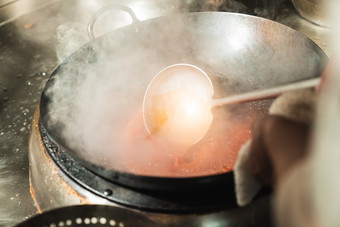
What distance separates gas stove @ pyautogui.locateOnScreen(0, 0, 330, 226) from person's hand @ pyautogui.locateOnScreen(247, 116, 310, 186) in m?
0.45

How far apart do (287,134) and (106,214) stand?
0.97m

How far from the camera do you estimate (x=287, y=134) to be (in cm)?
91

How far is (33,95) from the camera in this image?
122 inches

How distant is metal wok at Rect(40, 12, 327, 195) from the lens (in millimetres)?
2164

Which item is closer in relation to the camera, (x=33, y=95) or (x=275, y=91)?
(x=275, y=91)

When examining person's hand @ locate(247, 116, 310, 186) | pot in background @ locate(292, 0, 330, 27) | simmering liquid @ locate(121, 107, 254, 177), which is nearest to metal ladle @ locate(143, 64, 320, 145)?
simmering liquid @ locate(121, 107, 254, 177)

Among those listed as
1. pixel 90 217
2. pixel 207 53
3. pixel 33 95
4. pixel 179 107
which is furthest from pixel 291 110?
pixel 33 95

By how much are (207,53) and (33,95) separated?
1.79 meters

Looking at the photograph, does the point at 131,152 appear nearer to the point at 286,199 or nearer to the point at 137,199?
the point at 137,199

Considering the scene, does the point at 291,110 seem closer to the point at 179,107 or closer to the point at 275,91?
the point at 275,91

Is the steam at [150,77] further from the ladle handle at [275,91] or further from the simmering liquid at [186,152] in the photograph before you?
the ladle handle at [275,91]

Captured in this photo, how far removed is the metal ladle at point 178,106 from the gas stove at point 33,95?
0.71m

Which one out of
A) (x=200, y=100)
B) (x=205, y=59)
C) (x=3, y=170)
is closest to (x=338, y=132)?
(x=200, y=100)

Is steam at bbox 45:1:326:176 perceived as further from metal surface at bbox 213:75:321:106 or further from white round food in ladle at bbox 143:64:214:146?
metal surface at bbox 213:75:321:106
